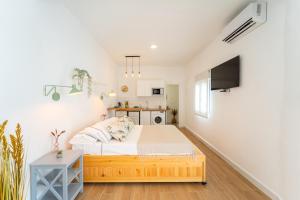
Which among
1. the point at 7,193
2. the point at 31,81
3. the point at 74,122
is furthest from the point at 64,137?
the point at 7,193

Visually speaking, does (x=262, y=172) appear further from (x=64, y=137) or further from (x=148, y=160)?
(x=64, y=137)

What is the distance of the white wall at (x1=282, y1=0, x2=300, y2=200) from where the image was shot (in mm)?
1799

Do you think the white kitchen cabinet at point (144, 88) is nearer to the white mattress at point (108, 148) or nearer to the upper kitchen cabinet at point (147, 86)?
the upper kitchen cabinet at point (147, 86)

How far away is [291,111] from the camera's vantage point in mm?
1886

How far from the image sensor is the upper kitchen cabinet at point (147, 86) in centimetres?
675

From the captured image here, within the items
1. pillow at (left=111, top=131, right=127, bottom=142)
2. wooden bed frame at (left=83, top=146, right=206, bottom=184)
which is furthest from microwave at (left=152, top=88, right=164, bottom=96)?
wooden bed frame at (left=83, top=146, right=206, bottom=184)


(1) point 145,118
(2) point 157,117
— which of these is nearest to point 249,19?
(2) point 157,117

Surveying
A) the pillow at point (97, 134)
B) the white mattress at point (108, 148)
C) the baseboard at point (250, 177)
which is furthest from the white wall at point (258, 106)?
the pillow at point (97, 134)

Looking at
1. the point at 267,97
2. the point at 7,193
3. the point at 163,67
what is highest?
the point at 163,67

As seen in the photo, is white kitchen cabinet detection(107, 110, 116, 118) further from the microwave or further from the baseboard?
the baseboard

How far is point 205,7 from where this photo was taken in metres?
2.60

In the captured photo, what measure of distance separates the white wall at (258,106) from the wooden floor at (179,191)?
24cm

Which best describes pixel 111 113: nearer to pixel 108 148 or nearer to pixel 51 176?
pixel 108 148

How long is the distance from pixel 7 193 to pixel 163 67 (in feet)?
21.3
